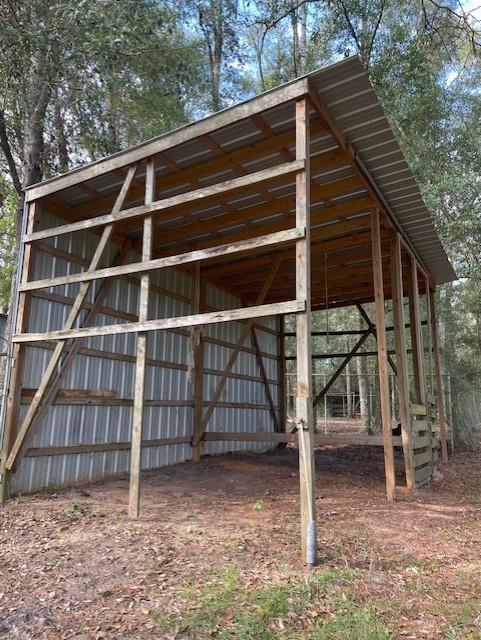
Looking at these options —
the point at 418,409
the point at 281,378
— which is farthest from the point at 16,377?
the point at 281,378

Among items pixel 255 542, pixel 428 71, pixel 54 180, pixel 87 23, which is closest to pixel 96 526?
pixel 255 542

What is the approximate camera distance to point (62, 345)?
6117mm

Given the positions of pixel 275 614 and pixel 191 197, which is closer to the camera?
pixel 275 614

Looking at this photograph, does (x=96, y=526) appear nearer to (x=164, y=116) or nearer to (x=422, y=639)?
(x=422, y=639)

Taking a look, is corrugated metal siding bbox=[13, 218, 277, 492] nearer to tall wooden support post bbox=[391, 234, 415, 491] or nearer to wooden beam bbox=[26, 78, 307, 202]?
wooden beam bbox=[26, 78, 307, 202]

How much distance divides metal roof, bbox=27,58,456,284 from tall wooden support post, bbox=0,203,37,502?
93 cm

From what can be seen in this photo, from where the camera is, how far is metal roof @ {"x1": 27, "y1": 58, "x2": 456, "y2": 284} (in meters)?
4.58

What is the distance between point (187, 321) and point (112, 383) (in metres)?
3.31

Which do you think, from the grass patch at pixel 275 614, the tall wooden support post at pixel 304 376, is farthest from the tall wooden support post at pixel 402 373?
the grass patch at pixel 275 614

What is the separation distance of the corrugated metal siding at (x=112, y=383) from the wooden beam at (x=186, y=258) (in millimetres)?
1015

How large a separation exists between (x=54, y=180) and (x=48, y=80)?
8.50 feet

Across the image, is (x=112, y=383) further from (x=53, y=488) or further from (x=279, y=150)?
(x=279, y=150)

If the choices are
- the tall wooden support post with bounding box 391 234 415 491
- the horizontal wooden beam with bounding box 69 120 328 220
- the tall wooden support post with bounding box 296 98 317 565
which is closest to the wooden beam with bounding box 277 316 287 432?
the tall wooden support post with bounding box 391 234 415 491

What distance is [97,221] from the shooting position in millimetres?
5770
